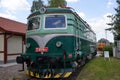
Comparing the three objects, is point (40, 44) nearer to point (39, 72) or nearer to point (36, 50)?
point (36, 50)

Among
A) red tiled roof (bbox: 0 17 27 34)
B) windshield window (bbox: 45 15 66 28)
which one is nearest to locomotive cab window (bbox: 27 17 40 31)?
windshield window (bbox: 45 15 66 28)

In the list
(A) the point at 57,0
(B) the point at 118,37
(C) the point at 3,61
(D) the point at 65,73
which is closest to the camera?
(D) the point at 65,73

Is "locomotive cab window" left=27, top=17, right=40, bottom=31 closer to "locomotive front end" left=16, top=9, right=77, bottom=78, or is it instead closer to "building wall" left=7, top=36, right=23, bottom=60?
"locomotive front end" left=16, top=9, right=77, bottom=78

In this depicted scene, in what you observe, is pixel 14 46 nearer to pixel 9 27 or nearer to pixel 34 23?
pixel 9 27

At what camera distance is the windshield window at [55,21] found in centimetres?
1091

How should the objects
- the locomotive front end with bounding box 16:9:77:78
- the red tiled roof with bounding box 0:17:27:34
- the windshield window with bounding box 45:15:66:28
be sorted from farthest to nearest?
1. the red tiled roof with bounding box 0:17:27:34
2. the windshield window with bounding box 45:15:66:28
3. the locomotive front end with bounding box 16:9:77:78

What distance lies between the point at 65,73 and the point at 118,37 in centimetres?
2935

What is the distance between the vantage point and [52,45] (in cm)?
1069

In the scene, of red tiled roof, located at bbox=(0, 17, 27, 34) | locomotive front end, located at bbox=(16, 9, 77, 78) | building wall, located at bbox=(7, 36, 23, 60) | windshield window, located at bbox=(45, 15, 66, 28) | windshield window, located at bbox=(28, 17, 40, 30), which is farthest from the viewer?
building wall, located at bbox=(7, 36, 23, 60)

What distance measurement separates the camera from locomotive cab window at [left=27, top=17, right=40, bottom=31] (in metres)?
11.2

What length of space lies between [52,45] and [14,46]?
10.4m

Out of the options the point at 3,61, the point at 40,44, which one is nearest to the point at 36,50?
the point at 40,44

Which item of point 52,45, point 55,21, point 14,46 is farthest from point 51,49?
point 14,46

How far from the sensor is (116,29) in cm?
4072
